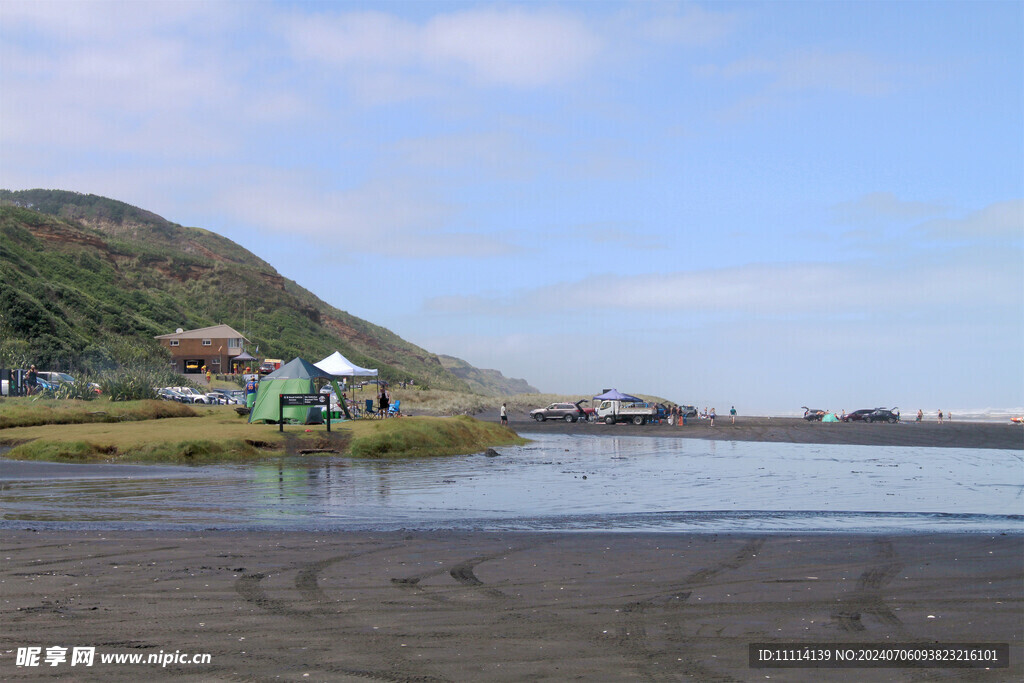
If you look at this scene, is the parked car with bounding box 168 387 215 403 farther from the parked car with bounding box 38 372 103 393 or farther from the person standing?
the person standing

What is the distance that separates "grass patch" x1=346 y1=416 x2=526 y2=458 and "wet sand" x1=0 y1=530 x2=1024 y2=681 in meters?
14.5

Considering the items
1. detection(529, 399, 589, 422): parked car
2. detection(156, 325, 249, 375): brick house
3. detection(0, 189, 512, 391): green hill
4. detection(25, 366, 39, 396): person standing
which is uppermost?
detection(0, 189, 512, 391): green hill

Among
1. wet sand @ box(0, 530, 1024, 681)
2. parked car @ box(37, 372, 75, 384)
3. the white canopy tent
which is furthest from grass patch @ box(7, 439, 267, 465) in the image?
parked car @ box(37, 372, 75, 384)

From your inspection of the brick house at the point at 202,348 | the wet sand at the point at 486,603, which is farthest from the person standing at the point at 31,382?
the brick house at the point at 202,348

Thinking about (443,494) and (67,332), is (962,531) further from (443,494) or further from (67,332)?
(67,332)

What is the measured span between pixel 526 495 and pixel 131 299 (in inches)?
3657

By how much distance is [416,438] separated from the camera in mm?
28016

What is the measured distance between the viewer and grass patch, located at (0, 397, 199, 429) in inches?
1160

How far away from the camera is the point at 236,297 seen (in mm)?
128875

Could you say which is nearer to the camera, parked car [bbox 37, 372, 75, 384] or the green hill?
parked car [bbox 37, 372, 75, 384]

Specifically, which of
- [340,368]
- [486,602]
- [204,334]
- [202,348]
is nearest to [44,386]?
[340,368]

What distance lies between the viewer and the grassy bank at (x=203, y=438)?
77.1 ft

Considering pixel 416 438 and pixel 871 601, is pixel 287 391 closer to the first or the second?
pixel 416 438

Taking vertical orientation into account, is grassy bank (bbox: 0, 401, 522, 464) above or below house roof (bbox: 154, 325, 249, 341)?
below
